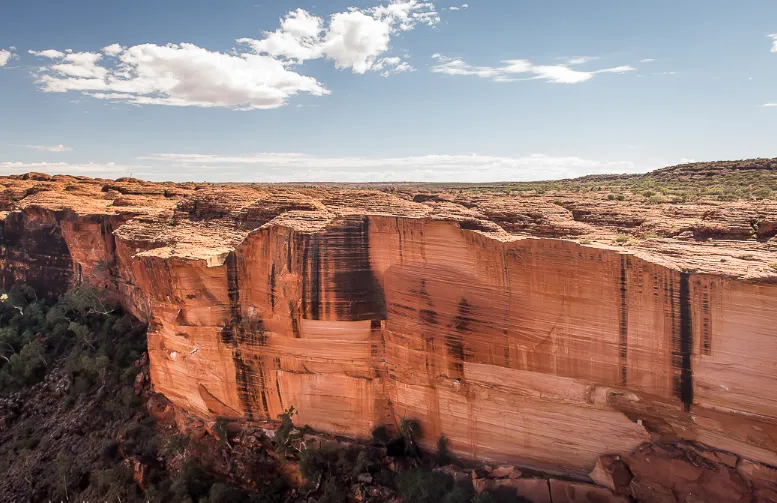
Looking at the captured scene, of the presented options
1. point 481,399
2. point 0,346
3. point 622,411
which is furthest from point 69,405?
point 622,411

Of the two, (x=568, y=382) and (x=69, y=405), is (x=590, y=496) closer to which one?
(x=568, y=382)

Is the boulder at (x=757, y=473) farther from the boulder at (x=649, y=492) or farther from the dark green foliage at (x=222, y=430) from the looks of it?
the dark green foliage at (x=222, y=430)

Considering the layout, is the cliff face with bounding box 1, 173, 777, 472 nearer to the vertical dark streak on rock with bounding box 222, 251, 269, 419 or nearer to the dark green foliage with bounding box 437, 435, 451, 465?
the vertical dark streak on rock with bounding box 222, 251, 269, 419

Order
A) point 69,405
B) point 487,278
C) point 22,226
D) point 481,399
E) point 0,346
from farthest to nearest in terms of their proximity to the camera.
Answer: point 22,226
point 0,346
point 69,405
point 481,399
point 487,278

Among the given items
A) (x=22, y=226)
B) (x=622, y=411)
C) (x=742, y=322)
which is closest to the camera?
(x=742, y=322)

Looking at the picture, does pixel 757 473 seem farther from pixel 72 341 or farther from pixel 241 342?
pixel 72 341

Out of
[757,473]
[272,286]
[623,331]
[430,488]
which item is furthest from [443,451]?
[757,473]
